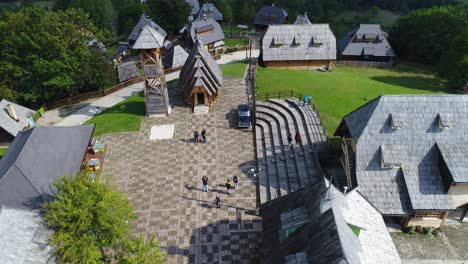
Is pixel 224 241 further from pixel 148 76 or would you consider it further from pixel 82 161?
pixel 148 76

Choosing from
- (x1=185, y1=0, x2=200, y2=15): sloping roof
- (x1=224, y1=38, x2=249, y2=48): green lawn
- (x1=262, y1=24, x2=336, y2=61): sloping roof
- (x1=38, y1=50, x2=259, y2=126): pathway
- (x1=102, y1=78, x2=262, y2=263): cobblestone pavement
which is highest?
(x1=185, y1=0, x2=200, y2=15): sloping roof

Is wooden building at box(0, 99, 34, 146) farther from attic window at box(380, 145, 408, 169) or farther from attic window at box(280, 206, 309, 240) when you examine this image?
attic window at box(380, 145, 408, 169)

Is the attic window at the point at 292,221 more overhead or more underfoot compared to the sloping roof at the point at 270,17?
more underfoot

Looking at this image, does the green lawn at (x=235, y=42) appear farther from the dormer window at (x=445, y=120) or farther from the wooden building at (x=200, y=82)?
the dormer window at (x=445, y=120)

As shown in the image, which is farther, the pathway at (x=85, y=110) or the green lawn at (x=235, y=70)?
Answer: the green lawn at (x=235, y=70)

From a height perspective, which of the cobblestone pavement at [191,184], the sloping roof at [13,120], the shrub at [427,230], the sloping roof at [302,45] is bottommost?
the shrub at [427,230]

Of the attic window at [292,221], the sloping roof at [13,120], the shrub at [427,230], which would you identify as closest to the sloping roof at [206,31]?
the sloping roof at [13,120]

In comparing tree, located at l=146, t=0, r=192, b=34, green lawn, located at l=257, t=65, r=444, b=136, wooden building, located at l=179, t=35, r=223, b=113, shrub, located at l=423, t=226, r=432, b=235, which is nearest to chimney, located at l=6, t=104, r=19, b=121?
wooden building, located at l=179, t=35, r=223, b=113
